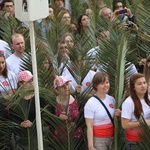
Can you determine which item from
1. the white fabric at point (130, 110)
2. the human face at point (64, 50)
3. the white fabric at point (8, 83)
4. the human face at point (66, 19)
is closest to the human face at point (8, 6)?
the human face at point (66, 19)

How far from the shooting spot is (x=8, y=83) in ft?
18.4

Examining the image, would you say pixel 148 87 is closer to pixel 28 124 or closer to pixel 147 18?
pixel 28 124

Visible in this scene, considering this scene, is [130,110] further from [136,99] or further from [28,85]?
[28,85]

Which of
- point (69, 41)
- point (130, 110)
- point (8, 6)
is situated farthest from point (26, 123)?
point (8, 6)

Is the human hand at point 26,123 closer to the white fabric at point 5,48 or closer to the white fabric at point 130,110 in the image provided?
the white fabric at point 130,110

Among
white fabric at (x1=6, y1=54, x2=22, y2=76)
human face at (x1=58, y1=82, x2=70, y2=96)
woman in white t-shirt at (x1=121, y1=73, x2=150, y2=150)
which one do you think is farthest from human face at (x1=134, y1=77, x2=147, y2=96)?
white fabric at (x1=6, y1=54, x2=22, y2=76)

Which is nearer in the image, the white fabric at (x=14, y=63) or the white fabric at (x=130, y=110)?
the white fabric at (x=130, y=110)

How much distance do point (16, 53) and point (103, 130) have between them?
221 cm

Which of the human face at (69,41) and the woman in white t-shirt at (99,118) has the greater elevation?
the human face at (69,41)

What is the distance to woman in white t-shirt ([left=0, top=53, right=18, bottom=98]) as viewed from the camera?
5266 millimetres

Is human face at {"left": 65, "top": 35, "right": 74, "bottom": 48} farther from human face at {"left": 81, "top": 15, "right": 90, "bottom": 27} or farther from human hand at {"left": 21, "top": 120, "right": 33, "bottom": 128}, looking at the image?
human hand at {"left": 21, "top": 120, "right": 33, "bottom": 128}

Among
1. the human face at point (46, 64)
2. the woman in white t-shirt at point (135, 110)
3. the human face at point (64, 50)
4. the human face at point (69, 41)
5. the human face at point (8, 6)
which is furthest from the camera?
the human face at point (8, 6)

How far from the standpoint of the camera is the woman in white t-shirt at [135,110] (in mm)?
4797

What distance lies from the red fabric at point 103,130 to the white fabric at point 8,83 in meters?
1.01
